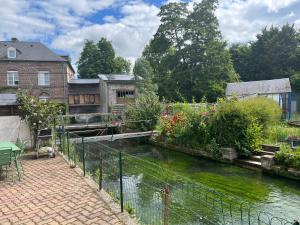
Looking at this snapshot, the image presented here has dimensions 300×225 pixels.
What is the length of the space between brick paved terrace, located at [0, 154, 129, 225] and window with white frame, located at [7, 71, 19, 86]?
977 inches

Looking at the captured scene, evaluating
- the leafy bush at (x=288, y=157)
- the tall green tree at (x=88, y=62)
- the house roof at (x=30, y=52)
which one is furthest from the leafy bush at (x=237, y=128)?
the tall green tree at (x=88, y=62)

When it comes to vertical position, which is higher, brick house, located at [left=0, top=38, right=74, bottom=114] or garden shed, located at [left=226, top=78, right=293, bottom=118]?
brick house, located at [left=0, top=38, right=74, bottom=114]

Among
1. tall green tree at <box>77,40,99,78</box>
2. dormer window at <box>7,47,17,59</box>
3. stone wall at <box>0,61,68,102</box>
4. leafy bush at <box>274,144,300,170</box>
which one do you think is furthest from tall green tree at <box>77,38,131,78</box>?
leafy bush at <box>274,144,300,170</box>

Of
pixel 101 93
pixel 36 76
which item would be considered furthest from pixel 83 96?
pixel 36 76

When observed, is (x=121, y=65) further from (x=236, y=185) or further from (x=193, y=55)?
(x=236, y=185)

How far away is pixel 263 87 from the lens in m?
24.6

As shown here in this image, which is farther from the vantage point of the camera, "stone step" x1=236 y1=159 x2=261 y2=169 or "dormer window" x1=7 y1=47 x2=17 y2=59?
"dormer window" x1=7 y1=47 x2=17 y2=59

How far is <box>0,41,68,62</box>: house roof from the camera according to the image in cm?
2973

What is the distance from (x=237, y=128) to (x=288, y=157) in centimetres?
264

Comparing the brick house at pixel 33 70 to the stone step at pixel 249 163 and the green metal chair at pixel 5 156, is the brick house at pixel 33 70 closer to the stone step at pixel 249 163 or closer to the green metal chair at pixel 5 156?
the stone step at pixel 249 163

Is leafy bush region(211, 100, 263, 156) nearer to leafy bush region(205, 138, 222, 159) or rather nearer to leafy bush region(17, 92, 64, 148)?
leafy bush region(205, 138, 222, 159)

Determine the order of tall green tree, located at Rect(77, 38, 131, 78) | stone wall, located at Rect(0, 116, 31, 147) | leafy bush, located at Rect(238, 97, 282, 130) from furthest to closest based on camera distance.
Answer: tall green tree, located at Rect(77, 38, 131, 78)
leafy bush, located at Rect(238, 97, 282, 130)
stone wall, located at Rect(0, 116, 31, 147)

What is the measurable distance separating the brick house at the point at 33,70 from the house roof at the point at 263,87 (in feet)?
58.2

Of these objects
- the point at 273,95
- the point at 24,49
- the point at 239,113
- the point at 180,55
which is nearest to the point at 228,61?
the point at 180,55
